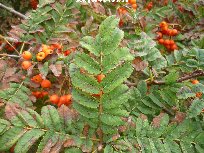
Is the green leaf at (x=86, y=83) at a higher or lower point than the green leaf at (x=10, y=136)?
higher

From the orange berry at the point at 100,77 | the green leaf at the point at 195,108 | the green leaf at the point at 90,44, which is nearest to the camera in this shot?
the green leaf at the point at 90,44

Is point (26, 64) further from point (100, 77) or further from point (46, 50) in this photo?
point (100, 77)

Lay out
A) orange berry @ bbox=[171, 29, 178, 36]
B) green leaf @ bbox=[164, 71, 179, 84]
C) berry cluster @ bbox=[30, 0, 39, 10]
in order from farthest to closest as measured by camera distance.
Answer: berry cluster @ bbox=[30, 0, 39, 10]
orange berry @ bbox=[171, 29, 178, 36]
green leaf @ bbox=[164, 71, 179, 84]

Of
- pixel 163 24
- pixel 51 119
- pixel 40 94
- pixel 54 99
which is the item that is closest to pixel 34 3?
pixel 163 24

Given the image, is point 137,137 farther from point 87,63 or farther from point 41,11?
point 41,11

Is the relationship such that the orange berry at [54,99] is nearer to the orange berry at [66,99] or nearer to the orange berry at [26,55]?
the orange berry at [66,99]

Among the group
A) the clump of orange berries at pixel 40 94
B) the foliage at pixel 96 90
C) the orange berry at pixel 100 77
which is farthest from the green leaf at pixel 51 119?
the clump of orange berries at pixel 40 94

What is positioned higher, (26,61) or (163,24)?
(26,61)

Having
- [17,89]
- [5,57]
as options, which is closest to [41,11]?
[5,57]

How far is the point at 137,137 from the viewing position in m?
1.53

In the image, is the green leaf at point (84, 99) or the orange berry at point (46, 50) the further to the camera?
the orange berry at point (46, 50)

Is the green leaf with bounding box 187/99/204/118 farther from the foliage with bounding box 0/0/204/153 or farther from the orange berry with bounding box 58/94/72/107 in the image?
the orange berry with bounding box 58/94/72/107

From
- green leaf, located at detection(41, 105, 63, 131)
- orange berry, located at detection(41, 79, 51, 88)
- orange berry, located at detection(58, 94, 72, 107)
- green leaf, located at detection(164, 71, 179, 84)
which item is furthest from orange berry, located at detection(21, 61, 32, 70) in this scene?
green leaf, located at detection(164, 71, 179, 84)

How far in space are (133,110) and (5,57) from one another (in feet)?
2.33
